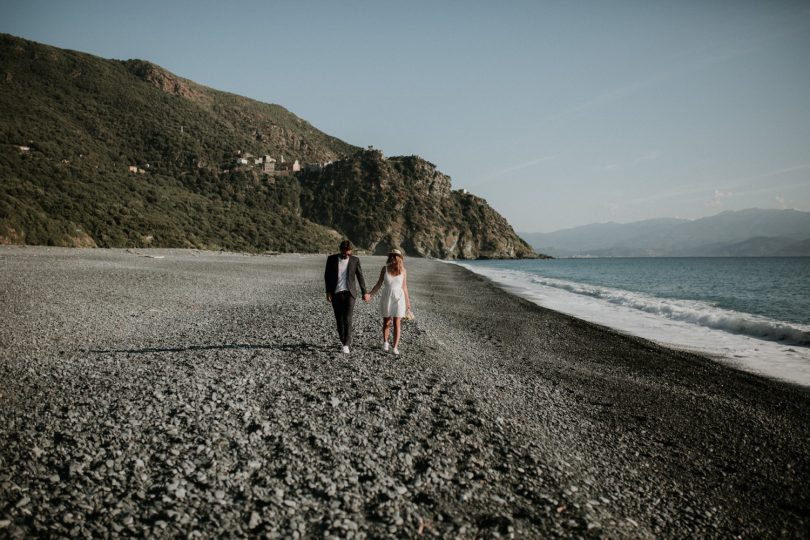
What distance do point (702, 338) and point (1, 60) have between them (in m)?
107

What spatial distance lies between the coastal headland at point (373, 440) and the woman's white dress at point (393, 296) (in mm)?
997

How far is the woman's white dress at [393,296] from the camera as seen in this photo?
808cm

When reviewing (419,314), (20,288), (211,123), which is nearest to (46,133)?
(211,123)

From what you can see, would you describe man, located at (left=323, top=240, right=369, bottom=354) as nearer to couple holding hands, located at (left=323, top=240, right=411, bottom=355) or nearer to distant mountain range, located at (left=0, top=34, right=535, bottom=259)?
couple holding hands, located at (left=323, top=240, right=411, bottom=355)

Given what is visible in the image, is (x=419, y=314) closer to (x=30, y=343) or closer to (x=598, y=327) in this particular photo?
A: (x=598, y=327)

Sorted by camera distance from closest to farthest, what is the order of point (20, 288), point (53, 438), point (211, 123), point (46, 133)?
point (53, 438) → point (20, 288) → point (46, 133) → point (211, 123)

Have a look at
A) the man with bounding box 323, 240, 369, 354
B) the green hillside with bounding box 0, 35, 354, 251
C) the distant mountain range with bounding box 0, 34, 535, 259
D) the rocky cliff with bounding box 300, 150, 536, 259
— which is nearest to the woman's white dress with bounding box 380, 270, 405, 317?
the man with bounding box 323, 240, 369, 354

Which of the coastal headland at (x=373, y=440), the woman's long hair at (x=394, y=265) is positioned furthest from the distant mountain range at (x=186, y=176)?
the woman's long hair at (x=394, y=265)

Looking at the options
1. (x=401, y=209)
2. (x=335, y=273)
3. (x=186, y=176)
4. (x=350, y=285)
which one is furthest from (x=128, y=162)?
(x=350, y=285)

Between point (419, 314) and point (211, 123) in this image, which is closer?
point (419, 314)

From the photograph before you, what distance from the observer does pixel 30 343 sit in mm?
7867

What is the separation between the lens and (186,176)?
78.0 m

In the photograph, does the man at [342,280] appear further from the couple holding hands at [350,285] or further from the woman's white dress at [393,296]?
the woman's white dress at [393,296]

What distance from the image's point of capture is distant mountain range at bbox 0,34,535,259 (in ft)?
139
